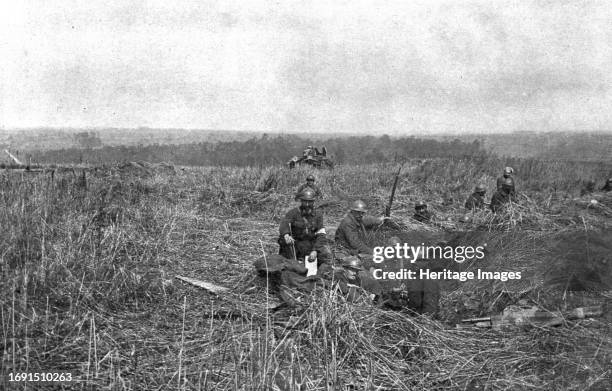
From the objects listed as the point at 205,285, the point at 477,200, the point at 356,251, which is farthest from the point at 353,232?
the point at 477,200

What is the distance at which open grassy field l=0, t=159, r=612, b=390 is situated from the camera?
316cm

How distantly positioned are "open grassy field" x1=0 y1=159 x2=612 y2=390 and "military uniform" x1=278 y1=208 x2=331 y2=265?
1.94 ft

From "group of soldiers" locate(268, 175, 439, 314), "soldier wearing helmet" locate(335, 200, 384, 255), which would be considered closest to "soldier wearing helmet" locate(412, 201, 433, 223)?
"group of soldiers" locate(268, 175, 439, 314)

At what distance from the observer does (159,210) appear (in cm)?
741

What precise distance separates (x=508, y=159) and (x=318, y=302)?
17838 mm

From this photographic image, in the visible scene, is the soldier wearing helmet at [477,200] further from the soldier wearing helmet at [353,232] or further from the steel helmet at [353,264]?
the steel helmet at [353,264]

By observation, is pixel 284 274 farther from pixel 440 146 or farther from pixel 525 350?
pixel 440 146

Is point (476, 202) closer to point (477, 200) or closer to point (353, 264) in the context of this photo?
point (477, 200)

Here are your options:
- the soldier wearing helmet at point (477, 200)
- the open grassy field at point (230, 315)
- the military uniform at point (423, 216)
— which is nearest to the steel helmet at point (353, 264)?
the open grassy field at point (230, 315)

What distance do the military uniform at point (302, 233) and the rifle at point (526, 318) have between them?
6.51ft

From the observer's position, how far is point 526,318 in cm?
446

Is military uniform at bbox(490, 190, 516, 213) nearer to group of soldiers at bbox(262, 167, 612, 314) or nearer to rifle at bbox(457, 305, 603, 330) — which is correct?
group of soldiers at bbox(262, 167, 612, 314)

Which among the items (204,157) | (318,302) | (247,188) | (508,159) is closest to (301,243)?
(318,302)

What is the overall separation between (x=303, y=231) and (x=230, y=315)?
1993 mm
